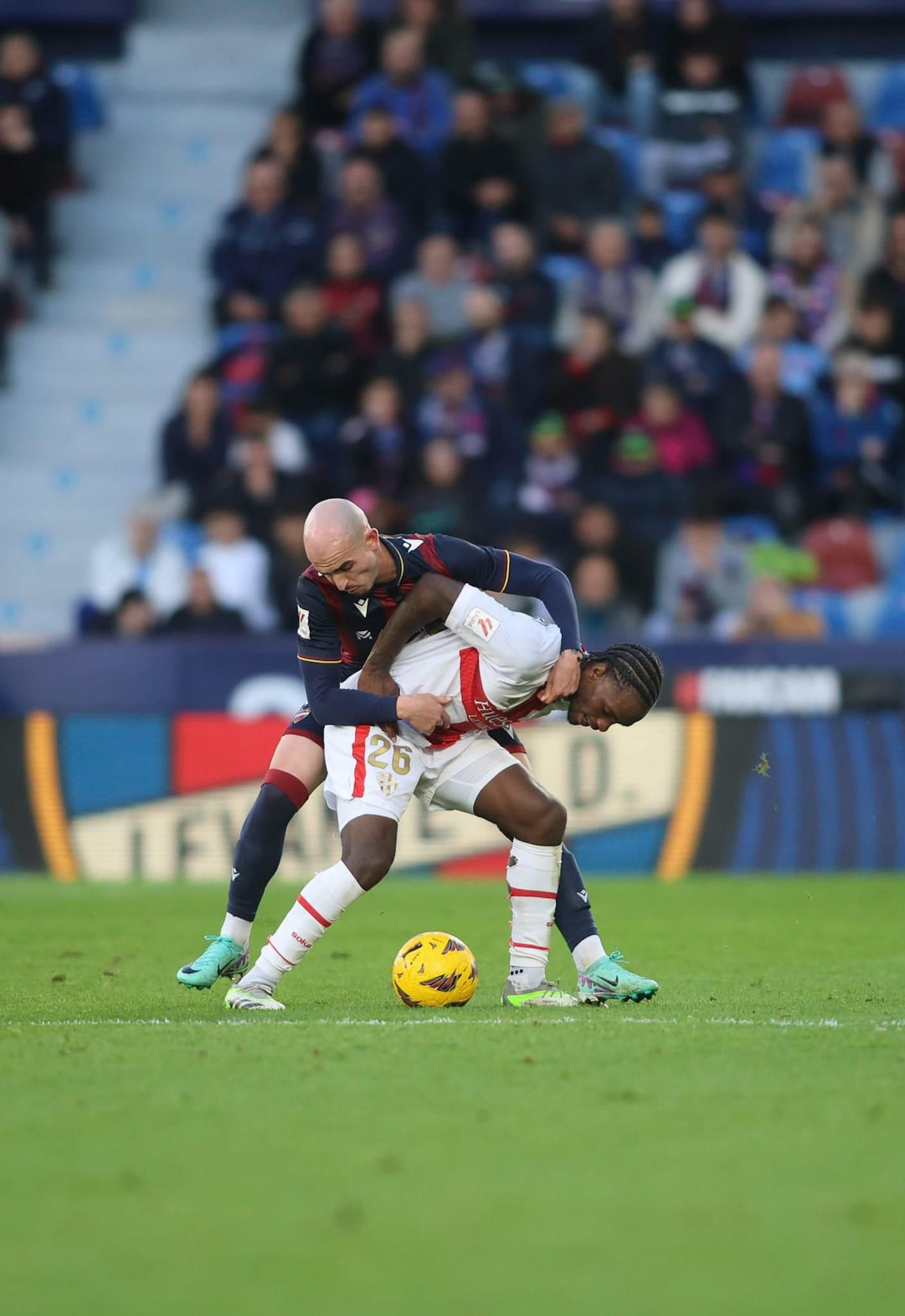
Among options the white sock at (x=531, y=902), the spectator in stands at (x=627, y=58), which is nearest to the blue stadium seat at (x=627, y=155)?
the spectator in stands at (x=627, y=58)

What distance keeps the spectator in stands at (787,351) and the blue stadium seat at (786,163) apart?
2.21m

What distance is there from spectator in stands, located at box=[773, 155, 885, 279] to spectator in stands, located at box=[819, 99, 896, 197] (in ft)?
1.27

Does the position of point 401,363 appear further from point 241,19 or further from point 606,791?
point 241,19

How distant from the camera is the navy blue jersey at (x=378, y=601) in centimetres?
656

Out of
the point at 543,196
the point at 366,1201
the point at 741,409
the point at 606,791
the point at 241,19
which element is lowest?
the point at 606,791

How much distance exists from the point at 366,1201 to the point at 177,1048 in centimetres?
182

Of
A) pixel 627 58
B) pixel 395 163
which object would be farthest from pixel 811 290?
pixel 395 163

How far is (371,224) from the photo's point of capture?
52.5 ft

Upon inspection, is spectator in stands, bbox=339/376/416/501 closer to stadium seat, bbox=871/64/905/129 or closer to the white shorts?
stadium seat, bbox=871/64/905/129

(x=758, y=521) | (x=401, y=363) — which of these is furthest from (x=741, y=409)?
(x=401, y=363)

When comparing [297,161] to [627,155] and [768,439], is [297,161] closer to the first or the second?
[627,155]

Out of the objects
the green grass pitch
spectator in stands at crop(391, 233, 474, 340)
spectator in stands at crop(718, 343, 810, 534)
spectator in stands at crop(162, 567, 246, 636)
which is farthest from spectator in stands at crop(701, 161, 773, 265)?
the green grass pitch

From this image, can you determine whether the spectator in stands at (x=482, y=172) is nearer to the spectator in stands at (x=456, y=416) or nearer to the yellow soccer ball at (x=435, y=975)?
the spectator in stands at (x=456, y=416)

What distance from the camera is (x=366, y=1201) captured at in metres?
3.79
